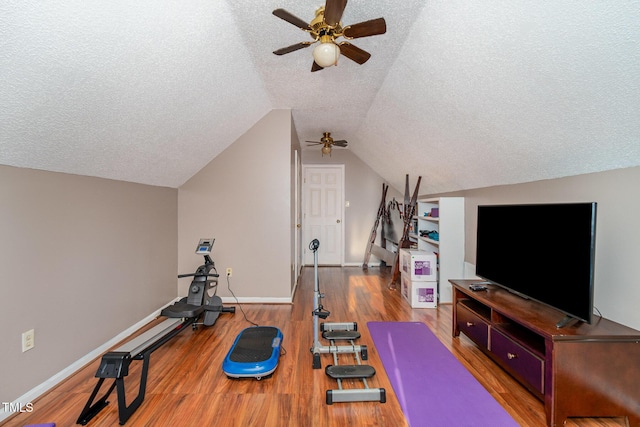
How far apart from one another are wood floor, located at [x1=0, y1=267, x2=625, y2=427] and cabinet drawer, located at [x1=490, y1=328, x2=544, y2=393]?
16 cm

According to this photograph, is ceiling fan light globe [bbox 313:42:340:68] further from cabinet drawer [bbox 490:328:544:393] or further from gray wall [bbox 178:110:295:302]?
cabinet drawer [bbox 490:328:544:393]

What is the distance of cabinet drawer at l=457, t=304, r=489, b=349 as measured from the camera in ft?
7.67

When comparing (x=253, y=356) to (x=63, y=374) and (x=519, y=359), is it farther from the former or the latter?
(x=519, y=359)

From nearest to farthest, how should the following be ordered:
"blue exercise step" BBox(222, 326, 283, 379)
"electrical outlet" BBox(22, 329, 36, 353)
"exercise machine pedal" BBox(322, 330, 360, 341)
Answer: "electrical outlet" BBox(22, 329, 36, 353)
"blue exercise step" BBox(222, 326, 283, 379)
"exercise machine pedal" BBox(322, 330, 360, 341)

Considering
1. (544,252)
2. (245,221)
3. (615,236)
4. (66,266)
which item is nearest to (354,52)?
(544,252)

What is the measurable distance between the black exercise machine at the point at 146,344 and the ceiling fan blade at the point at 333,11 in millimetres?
2328

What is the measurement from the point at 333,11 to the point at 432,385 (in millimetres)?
2461

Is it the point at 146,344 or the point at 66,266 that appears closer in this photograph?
the point at 146,344

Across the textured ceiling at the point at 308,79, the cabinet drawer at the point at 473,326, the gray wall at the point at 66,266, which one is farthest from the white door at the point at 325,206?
the cabinet drawer at the point at 473,326

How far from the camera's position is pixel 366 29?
1.79 meters

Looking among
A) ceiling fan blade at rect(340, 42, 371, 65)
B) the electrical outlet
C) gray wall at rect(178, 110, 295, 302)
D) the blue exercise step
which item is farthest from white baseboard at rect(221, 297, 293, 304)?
ceiling fan blade at rect(340, 42, 371, 65)

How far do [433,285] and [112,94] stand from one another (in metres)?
3.68

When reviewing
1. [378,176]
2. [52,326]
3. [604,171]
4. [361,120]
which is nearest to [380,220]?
[378,176]

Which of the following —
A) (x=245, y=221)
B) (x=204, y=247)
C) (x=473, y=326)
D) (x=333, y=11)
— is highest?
(x=333, y=11)
